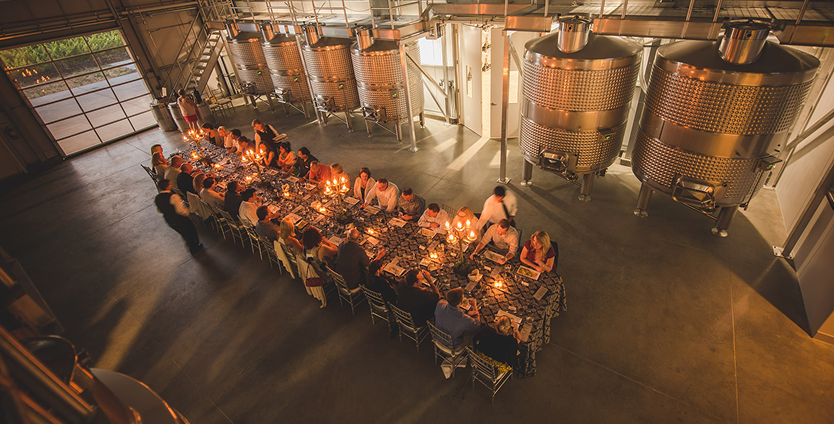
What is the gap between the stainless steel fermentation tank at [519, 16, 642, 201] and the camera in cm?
718

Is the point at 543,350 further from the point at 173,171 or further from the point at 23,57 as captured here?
the point at 23,57

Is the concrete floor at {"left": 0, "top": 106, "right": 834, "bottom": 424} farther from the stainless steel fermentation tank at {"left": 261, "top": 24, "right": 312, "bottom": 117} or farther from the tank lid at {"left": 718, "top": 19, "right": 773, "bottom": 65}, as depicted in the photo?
the stainless steel fermentation tank at {"left": 261, "top": 24, "right": 312, "bottom": 117}

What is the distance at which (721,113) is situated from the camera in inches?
246

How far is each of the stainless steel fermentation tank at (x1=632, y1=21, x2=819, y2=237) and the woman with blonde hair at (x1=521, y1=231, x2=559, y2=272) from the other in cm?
323

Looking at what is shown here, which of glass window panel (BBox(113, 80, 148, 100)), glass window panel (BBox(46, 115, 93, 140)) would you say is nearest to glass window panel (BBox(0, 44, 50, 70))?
glass window panel (BBox(113, 80, 148, 100))

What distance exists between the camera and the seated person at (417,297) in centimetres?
541

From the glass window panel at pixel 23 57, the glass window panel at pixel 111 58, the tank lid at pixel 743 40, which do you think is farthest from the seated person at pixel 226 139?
the glass window panel at pixel 111 58

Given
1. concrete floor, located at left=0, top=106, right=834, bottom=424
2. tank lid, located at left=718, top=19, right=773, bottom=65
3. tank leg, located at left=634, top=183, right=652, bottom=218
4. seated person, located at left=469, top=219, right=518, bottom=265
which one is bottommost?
concrete floor, located at left=0, top=106, right=834, bottom=424

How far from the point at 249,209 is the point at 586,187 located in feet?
23.7

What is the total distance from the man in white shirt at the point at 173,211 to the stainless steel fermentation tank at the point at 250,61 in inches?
363

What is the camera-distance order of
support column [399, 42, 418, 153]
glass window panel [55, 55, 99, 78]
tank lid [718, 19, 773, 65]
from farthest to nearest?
glass window panel [55, 55, 99, 78]
support column [399, 42, 418, 153]
tank lid [718, 19, 773, 65]

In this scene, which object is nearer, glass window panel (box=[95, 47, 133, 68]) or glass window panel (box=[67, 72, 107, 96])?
glass window panel (box=[67, 72, 107, 96])

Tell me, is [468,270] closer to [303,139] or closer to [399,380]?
[399,380]

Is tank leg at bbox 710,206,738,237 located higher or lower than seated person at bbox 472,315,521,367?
lower
